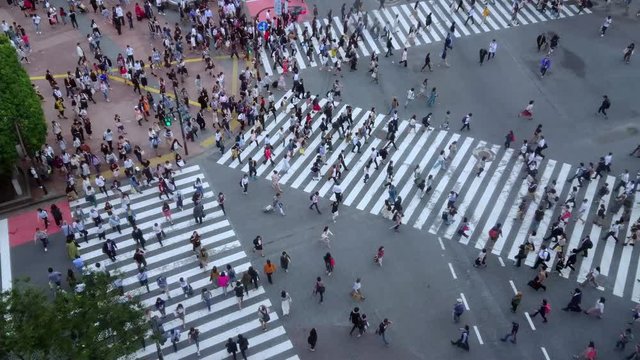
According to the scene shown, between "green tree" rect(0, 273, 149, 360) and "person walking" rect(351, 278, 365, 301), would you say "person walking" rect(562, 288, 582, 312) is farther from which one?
"green tree" rect(0, 273, 149, 360)

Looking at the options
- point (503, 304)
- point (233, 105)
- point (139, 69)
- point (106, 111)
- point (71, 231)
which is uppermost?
point (139, 69)

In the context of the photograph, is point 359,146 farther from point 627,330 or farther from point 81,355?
point 81,355

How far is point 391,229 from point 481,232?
466 cm

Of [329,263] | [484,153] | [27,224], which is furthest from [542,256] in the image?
[27,224]

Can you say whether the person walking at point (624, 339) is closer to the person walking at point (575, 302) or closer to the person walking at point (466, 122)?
the person walking at point (575, 302)

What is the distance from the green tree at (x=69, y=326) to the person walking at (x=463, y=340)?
13514 millimetres

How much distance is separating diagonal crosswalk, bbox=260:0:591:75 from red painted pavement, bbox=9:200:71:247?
1666 cm

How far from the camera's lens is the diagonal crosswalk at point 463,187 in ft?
103

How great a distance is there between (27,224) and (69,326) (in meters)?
15.3

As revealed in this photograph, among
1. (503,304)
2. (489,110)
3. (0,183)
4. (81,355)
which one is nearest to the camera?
(81,355)

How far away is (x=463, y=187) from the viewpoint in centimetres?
3456

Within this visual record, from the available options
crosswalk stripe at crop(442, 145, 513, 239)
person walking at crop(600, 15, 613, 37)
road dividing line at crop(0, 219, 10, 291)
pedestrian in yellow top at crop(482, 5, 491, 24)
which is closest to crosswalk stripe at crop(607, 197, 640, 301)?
crosswalk stripe at crop(442, 145, 513, 239)

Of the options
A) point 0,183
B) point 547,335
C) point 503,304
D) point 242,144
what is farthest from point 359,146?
point 0,183

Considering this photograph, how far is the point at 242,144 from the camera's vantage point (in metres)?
36.3
